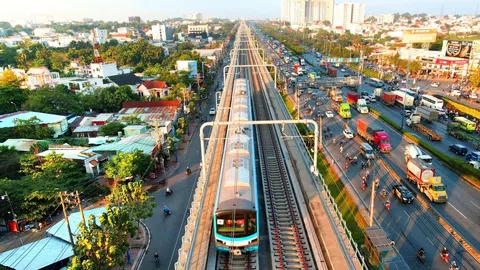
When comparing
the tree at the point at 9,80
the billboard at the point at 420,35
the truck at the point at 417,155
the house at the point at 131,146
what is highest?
the billboard at the point at 420,35

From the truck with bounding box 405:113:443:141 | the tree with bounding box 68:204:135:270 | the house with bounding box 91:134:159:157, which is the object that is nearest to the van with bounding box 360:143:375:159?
the truck with bounding box 405:113:443:141

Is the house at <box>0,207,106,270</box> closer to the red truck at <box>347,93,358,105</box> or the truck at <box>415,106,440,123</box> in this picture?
the truck at <box>415,106,440,123</box>

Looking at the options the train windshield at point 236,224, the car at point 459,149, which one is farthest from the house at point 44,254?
the car at point 459,149

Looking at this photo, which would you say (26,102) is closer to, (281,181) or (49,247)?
(49,247)

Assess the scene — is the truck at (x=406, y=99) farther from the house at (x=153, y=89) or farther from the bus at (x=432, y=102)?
the house at (x=153, y=89)

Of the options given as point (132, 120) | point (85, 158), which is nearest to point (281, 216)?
point (85, 158)

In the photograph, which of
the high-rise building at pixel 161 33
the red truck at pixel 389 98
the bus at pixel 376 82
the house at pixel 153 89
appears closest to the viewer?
the red truck at pixel 389 98

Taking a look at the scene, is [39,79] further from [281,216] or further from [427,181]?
[427,181]
